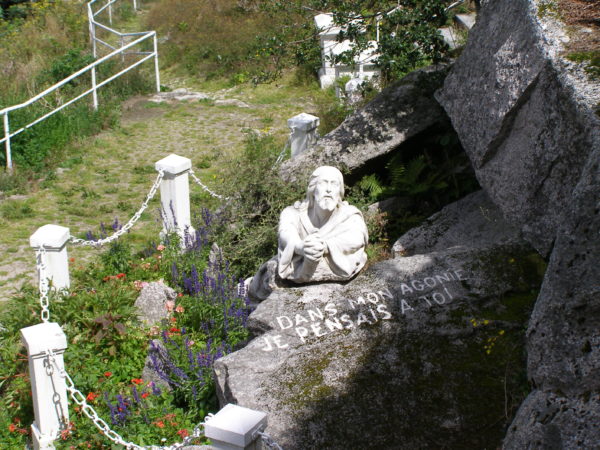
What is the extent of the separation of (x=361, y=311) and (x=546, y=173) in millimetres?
1806

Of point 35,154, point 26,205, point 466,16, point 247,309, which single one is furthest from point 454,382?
point 466,16

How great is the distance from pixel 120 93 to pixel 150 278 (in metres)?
8.01

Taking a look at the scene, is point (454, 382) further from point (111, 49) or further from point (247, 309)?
point (111, 49)

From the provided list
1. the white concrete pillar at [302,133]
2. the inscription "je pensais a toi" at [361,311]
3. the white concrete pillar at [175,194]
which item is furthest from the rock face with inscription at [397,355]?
the white concrete pillar at [302,133]

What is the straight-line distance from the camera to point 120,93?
14461mm

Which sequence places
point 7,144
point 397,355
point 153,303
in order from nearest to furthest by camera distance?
point 397,355 → point 153,303 → point 7,144

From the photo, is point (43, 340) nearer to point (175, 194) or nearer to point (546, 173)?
point (175, 194)

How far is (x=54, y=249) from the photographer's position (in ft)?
21.4

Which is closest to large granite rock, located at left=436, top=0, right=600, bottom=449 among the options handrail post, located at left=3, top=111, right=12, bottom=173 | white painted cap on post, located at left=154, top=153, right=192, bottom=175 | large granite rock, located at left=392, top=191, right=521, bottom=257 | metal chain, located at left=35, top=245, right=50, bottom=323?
large granite rock, located at left=392, top=191, right=521, bottom=257

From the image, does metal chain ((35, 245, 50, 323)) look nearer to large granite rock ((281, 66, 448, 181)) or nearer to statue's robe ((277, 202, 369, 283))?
statue's robe ((277, 202, 369, 283))

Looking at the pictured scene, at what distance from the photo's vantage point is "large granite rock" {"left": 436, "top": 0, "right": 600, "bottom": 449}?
8.19 feet

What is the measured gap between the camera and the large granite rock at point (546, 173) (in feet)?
8.19

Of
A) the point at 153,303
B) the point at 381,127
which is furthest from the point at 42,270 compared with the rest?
the point at 381,127

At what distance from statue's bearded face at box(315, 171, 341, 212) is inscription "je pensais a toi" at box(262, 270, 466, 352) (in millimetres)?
836
